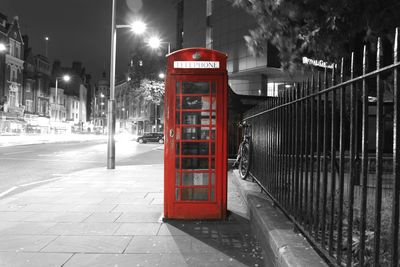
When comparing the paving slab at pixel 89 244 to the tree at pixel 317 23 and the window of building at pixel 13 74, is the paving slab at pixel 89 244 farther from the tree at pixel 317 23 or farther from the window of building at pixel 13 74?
the window of building at pixel 13 74

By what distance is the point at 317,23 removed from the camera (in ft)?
18.3

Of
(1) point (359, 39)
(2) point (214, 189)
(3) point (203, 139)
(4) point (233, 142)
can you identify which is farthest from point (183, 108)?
(4) point (233, 142)

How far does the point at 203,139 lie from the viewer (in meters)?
6.57

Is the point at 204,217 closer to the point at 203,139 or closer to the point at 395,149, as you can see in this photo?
the point at 203,139

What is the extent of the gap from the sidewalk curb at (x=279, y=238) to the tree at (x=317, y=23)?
202cm

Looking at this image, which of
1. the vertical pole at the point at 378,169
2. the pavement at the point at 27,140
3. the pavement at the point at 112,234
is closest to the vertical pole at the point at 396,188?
the vertical pole at the point at 378,169

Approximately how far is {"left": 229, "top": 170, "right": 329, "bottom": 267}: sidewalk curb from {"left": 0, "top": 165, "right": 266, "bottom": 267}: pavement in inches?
10.7

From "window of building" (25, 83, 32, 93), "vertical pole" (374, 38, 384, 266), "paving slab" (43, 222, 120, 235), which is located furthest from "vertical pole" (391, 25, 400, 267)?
"window of building" (25, 83, 32, 93)

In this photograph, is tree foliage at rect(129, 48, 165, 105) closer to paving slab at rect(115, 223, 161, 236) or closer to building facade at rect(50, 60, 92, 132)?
paving slab at rect(115, 223, 161, 236)

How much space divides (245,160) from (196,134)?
336 centimetres

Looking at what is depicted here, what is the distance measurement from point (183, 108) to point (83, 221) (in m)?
2.35

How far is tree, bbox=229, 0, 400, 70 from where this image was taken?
490 cm

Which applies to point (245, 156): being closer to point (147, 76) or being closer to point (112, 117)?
point (112, 117)

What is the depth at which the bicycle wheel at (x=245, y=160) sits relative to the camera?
360 inches
